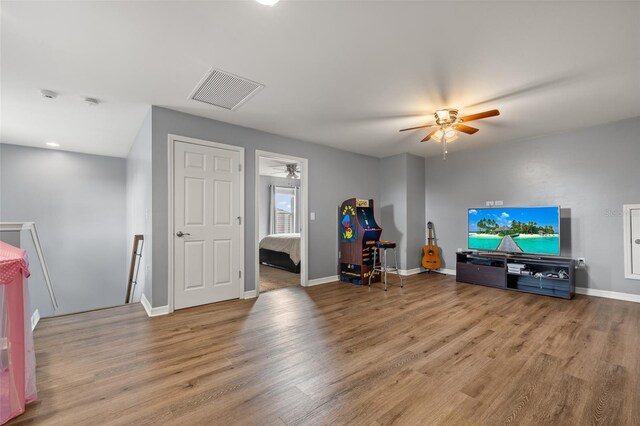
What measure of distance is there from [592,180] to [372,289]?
3.56 m

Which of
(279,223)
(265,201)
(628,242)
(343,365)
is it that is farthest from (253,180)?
(628,242)

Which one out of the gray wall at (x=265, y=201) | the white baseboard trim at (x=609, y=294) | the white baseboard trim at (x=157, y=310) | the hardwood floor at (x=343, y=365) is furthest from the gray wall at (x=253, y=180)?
the gray wall at (x=265, y=201)

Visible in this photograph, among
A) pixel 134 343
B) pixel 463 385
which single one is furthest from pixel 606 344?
pixel 134 343

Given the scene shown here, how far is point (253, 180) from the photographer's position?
4.07 m

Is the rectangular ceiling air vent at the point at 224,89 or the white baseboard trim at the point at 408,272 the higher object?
the rectangular ceiling air vent at the point at 224,89

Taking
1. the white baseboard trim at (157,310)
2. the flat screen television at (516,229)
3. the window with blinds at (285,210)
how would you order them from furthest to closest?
1. the window with blinds at (285,210)
2. the flat screen television at (516,229)
3. the white baseboard trim at (157,310)

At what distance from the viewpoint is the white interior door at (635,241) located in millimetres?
3680

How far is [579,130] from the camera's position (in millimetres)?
4172

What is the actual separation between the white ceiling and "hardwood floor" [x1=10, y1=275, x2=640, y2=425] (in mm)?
2422

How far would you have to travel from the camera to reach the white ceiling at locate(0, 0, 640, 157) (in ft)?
5.98

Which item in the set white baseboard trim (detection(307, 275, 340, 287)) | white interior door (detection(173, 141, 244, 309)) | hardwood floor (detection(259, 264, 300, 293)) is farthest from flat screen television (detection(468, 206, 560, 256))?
white interior door (detection(173, 141, 244, 309))

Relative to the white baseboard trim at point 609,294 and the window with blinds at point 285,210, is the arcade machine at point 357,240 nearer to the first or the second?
the white baseboard trim at point 609,294

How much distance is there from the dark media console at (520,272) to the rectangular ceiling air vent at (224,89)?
430cm

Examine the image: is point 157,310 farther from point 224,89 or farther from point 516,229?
point 516,229
